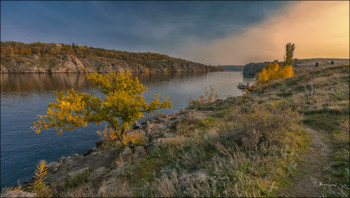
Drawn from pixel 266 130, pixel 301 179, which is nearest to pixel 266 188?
pixel 301 179

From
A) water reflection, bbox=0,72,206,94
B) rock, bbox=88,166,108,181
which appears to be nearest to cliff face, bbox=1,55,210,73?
water reflection, bbox=0,72,206,94

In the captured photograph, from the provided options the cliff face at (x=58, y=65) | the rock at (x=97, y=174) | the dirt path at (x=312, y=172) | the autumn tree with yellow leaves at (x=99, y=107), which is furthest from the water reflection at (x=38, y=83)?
the dirt path at (x=312, y=172)

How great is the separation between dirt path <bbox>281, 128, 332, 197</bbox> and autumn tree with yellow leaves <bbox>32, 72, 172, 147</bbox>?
707 centimetres

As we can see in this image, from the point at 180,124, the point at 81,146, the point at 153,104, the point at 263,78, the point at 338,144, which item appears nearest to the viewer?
the point at 338,144

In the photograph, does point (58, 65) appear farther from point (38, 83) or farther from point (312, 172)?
point (312, 172)

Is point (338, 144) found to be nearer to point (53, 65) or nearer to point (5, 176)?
point (5, 176)

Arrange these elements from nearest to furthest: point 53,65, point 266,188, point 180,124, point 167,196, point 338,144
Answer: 1. point 266,188
2. point 167,196
3. point 338,144
4. point 180,124
5. point 53,65

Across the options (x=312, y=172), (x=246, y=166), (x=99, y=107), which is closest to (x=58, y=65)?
(x=99, y=107)

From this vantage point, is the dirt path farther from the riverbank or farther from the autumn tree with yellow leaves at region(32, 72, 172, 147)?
the autumn tree with yellow leaves at region(32, 72, 172, 147)

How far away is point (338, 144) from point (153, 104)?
8921 millimetres

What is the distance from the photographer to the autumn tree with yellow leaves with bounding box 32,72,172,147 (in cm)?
770

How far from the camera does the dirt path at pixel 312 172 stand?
3229 mm

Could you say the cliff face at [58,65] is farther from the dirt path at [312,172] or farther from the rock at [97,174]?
the dirt path at [312,172]

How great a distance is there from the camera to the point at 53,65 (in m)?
121
